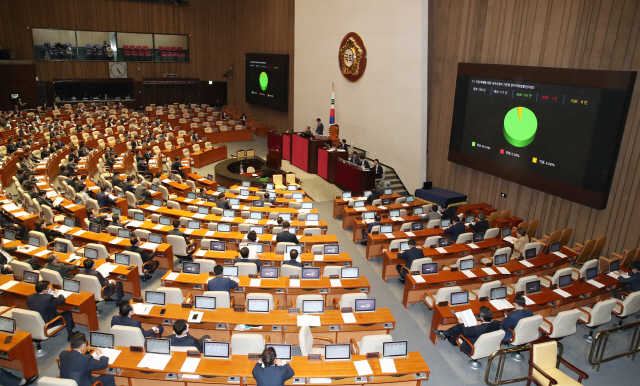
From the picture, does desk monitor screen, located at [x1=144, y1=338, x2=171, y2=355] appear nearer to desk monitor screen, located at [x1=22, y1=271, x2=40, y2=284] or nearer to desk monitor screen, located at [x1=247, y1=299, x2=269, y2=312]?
desk monitor screen, located at [x1=247, y1=299, x2=269, y2=312]

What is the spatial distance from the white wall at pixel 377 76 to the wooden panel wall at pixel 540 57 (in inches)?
25.5

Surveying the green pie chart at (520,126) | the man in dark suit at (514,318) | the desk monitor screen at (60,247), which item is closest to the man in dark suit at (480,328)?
the man in dark suit at (514,318)

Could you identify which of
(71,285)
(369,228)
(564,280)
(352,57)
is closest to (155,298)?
(71,285)

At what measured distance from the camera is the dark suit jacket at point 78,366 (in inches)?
232

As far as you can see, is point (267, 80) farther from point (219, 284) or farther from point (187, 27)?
point (219, 284)

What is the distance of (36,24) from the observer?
91.5 feet

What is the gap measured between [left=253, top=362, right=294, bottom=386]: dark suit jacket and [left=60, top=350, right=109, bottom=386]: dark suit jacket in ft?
7.08

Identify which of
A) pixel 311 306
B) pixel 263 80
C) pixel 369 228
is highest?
pixel 263 80

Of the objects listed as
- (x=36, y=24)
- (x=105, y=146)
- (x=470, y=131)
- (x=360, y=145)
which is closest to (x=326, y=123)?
(x=360, y=145)

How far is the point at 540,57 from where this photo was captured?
12.9 metres

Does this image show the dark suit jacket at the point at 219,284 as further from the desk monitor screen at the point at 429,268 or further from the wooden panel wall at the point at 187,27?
the wooden panel wall at the point at 187,27

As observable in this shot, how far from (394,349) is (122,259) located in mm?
6245

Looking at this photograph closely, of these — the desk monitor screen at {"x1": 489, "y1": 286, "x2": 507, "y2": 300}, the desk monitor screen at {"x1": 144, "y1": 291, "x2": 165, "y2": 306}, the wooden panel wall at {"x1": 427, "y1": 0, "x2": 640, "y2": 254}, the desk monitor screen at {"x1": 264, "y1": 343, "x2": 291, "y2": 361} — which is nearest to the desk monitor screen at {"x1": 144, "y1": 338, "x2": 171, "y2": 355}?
the desk monitor screen at {"x1": 144, "y1": 291, "x2": 165, "y2": 306}

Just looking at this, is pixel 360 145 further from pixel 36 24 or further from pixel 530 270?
pixel 36 24
